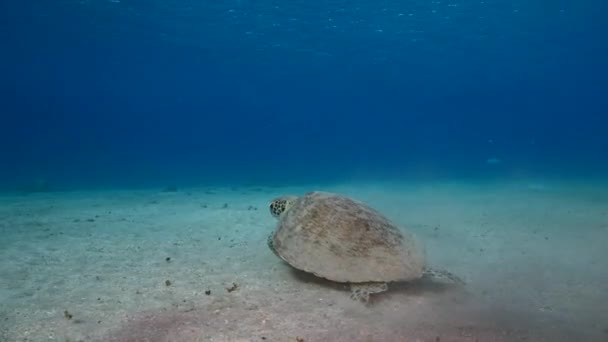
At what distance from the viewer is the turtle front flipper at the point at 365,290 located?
577 centimetres

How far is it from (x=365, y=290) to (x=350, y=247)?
691 mm

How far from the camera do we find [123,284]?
21.9 ft

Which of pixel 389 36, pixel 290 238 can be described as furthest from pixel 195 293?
pixel 389 36

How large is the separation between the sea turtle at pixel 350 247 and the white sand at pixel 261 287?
1.36 ft

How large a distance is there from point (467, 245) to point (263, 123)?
174m

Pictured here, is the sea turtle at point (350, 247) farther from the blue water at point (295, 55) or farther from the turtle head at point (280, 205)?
the blue water at point (295, 55)

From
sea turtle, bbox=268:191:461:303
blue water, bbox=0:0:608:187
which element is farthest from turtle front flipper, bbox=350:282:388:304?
blue water, bbox=0:0:608:187

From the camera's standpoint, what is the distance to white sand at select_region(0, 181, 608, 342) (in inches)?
193

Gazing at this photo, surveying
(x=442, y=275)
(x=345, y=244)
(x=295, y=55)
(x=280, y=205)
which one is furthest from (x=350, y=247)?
(x=295, y=55)

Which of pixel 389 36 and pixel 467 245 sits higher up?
pixel 389 36

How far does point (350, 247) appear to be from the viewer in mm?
6020

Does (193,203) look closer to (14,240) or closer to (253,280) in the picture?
(14,240)

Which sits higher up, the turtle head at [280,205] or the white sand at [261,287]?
the turtle head at [280,205]

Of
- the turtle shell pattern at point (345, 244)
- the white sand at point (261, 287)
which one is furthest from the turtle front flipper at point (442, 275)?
the turtle shell pattern at point (345, 244)
